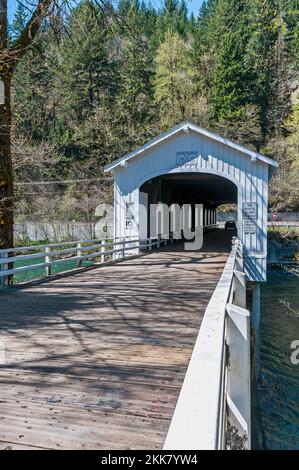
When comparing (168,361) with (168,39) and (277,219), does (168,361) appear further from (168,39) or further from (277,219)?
(168,39)

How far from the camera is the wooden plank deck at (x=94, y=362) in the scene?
7.66ft

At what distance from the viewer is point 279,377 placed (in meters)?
9.29

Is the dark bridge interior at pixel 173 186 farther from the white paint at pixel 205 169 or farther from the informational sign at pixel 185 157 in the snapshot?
the informational sign at pixel 185 157

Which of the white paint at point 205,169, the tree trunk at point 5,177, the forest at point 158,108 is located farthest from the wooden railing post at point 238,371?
the forest at point 158,108

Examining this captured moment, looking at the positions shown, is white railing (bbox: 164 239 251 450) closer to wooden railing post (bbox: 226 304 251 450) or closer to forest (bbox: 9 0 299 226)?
wooden railing post (bbox: 226 304 251 450)

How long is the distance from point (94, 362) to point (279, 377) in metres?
7.11

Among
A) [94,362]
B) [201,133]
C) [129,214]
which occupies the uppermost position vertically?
[201,133]

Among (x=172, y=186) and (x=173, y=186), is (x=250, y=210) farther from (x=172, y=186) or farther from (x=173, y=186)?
(x=173, y=186)

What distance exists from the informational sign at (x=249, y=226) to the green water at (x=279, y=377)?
313 cm

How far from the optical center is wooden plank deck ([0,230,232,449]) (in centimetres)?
233

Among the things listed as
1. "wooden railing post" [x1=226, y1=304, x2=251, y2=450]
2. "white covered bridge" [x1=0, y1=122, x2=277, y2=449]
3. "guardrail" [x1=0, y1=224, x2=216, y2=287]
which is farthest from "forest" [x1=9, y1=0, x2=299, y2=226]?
"wooden railing post" [x1=226, y1=304, x2=251, y2=450]

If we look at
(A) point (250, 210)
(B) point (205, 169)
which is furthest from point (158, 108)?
(A) point (250, 210)
